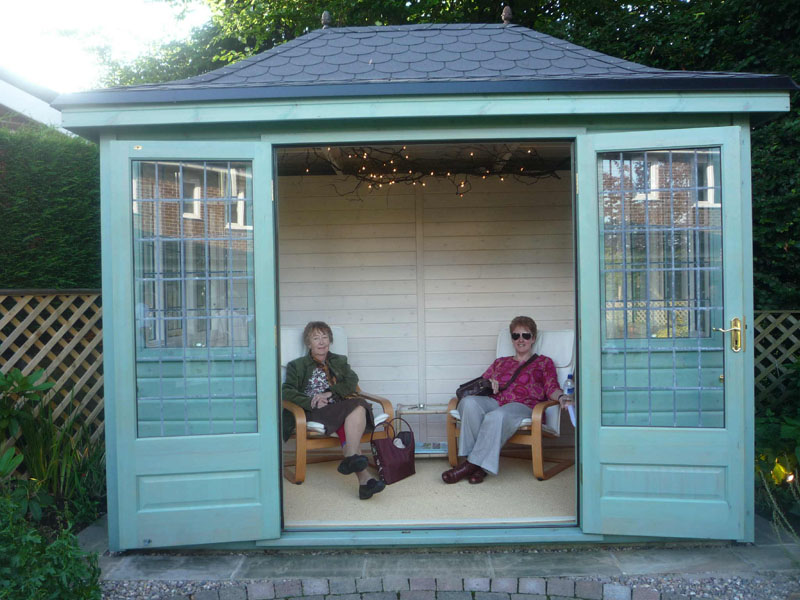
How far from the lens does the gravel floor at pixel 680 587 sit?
2.68 m

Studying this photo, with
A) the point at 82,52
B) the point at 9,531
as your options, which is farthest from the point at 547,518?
the point at 82,52

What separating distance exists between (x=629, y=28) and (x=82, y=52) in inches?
414

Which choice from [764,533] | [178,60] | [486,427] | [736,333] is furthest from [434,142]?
[178,60]

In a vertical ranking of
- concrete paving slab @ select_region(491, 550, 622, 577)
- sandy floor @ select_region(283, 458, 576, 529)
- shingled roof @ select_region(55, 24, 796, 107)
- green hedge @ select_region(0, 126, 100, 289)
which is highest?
shingled roof @ select_region(55, 24, 796, 107)

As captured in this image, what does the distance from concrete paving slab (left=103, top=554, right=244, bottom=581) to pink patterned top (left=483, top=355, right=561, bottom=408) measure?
1986mm

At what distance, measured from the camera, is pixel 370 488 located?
373 centimetres

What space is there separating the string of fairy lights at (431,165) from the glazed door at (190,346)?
1.53 metres

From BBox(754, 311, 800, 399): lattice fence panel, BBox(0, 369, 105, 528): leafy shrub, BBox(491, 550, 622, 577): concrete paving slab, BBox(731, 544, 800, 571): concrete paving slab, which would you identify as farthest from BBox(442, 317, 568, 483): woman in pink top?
BBox(0, 369, 105, 528): leafy shrub

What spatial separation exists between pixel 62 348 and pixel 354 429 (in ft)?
6.41

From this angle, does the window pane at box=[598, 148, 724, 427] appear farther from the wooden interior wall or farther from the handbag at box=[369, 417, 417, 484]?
the wooden interior wall

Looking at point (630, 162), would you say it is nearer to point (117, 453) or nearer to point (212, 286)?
point (212, 286)

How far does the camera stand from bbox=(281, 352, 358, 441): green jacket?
418cm

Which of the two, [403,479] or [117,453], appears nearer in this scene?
[117,453]

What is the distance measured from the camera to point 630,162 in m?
3.06
